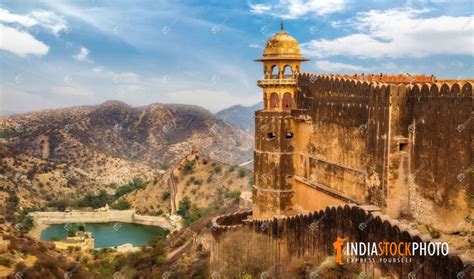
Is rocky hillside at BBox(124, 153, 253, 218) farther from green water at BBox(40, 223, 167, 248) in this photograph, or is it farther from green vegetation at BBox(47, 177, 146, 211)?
green water at BBox(40, 223, 167, 248)

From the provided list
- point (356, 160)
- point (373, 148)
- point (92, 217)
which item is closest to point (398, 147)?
point (373, 148)

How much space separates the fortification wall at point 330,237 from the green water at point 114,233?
110 feet

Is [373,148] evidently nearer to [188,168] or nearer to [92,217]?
[188,168]

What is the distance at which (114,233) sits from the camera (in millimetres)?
A: 57594

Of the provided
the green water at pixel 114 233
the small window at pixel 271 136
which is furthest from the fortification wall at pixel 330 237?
the green water at pixel 114 233

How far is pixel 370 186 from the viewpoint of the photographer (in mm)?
16922

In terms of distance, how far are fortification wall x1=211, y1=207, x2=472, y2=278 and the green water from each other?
33574 millimetres

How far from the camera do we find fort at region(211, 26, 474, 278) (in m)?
14.1

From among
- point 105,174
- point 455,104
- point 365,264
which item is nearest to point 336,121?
point 455,104

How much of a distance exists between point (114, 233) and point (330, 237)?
45674mm

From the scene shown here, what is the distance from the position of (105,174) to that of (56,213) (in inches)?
656

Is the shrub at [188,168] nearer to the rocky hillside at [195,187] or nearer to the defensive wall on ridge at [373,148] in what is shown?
the rocky hillside at [195,187]

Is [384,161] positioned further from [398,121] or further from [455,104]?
[455,104]

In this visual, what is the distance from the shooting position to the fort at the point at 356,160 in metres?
14.1
